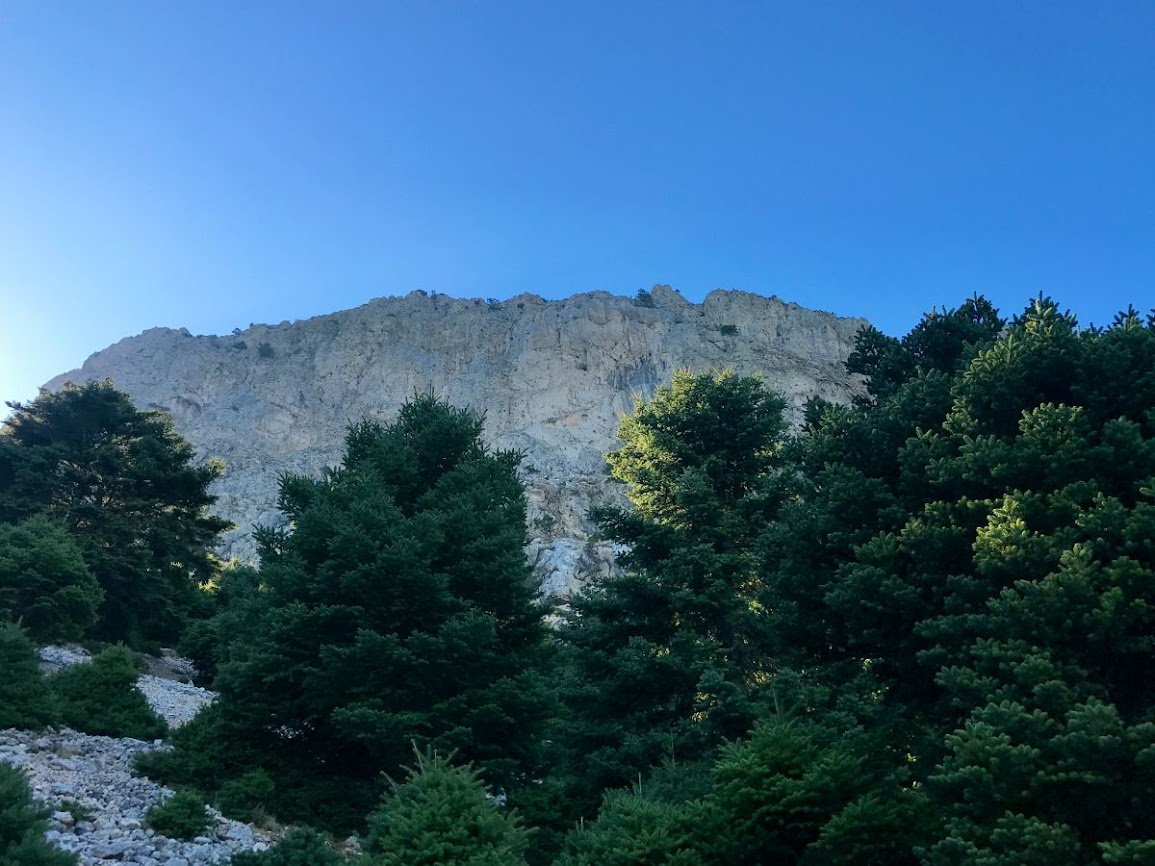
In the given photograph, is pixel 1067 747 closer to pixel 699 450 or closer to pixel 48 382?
pixel 699 450

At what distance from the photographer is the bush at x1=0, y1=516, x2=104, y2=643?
62.9 ft

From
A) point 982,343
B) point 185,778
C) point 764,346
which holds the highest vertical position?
point 764,346

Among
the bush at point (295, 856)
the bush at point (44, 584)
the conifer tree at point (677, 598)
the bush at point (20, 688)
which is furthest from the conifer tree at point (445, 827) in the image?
the bush at point (44, 584)

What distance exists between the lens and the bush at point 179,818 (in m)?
9.26

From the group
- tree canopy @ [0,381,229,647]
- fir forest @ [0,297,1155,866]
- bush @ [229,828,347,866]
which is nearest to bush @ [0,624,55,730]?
fir forest @ [0,297,1155,866]

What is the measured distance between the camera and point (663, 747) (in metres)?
12.0

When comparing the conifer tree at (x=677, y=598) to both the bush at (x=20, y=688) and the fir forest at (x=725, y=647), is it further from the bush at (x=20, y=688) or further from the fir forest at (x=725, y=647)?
the bush at (x=20, y=688)

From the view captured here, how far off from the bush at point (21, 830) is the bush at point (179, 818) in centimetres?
292

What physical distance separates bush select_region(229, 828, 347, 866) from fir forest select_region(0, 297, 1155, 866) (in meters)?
0.04

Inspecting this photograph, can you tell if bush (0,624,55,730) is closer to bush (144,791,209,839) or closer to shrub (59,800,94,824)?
shrub (59,800,94,824)

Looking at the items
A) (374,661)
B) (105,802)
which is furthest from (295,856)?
(374,661)

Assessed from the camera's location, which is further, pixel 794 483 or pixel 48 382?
pixel 48 382

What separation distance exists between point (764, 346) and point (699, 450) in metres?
70.5

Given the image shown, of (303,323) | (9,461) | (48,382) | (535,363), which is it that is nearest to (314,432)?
(303,323)
